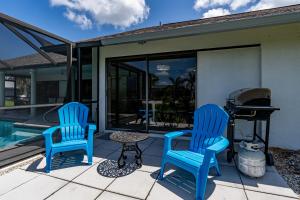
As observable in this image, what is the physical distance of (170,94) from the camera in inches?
203

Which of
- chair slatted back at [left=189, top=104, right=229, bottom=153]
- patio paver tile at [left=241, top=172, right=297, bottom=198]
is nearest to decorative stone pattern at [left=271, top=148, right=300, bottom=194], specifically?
patio paver tile at [left=241, top=172, right=297, bottom=198]

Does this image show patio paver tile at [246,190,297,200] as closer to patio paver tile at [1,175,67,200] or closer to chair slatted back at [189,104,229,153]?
chair slatted back at [189,104,229,153]

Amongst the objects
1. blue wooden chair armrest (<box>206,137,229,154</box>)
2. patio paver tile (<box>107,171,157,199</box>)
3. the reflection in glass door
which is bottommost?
patio paver tile (<box>107,171,157,199</box>)

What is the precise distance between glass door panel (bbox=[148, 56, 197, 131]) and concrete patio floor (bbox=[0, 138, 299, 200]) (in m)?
2.19

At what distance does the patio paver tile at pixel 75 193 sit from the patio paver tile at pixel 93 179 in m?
0.10

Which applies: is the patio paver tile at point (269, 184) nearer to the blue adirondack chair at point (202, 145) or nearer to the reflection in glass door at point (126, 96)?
the blue adirondack chair at point (202, 145)

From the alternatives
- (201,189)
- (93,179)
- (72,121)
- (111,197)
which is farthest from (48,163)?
(201,189)

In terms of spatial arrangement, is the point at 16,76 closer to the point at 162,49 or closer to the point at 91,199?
the point at 162,49

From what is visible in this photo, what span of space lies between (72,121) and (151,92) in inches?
94.9

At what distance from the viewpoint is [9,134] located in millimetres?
4105

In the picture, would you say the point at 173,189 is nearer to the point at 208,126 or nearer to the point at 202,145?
the point at 202,145

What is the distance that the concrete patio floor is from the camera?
2029mm

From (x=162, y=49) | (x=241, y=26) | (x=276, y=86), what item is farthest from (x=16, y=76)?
(x=276, y=86)

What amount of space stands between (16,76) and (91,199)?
4.34 m
